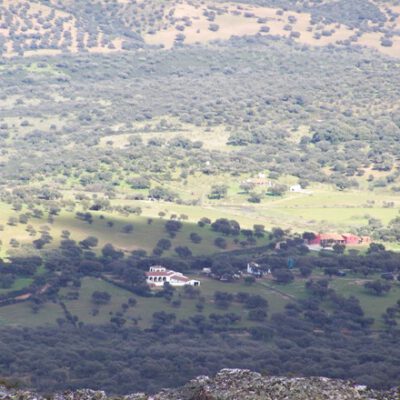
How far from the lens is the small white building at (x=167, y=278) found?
91000 mm

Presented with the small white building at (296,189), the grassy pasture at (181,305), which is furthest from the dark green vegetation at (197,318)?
the small white building at (296,189)

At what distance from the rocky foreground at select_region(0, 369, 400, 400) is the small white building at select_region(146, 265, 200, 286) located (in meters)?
54.6

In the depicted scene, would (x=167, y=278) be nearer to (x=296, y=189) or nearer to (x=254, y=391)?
(x=296, y=189)

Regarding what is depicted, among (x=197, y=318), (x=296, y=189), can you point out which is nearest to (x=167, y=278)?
(x=197, y=318)

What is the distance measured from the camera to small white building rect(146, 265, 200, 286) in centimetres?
9100

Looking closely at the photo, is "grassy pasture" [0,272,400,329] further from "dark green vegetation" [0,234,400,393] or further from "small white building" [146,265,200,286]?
"small white building" [146,265,200,286]

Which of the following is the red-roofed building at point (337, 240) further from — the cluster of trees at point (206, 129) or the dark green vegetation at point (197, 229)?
the cluster of trees at point (206, 129)

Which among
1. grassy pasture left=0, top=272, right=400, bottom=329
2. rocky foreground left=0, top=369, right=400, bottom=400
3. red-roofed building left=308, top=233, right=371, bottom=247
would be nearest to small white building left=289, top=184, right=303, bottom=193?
red-roofed building left=308, top=233, right=371, bottom=247

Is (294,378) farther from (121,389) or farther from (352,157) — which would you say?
(352,157)

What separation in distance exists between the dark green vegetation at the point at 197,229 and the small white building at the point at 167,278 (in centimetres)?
78

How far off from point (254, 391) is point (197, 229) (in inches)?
2932

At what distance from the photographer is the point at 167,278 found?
9162 cm

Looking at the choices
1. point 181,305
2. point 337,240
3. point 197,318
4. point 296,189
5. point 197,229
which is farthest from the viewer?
point 296,189

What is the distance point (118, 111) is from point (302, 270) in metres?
91.6
